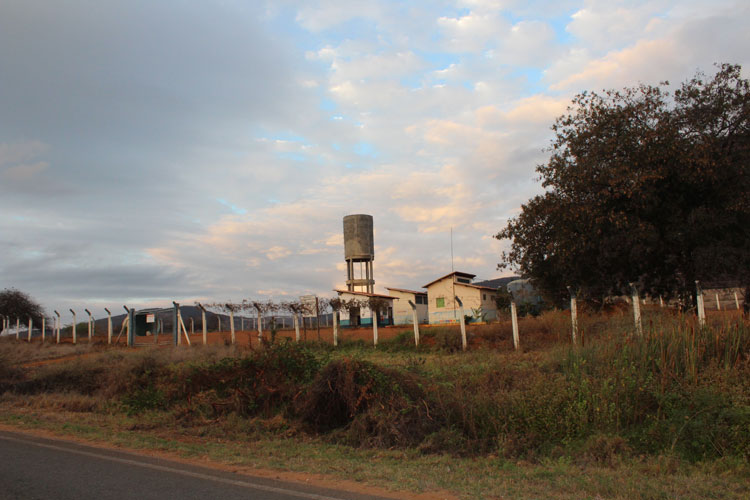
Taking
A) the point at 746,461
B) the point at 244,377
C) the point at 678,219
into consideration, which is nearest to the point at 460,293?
the point at 678,219

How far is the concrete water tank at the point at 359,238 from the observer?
4362 centimetres

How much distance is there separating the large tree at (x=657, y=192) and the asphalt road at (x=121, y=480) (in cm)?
1417

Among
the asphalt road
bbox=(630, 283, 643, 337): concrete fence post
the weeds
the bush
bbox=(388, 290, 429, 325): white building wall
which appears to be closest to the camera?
the asphalt road

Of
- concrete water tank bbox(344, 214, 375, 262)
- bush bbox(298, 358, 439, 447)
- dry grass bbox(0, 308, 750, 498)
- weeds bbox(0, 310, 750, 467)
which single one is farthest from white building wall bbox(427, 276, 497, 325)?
bush bbox(298, 358, 439, 447)

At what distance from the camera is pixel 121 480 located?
611cm

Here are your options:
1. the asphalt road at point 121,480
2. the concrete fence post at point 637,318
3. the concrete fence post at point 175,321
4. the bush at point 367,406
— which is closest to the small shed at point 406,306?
the concrete fence post at point 175,321

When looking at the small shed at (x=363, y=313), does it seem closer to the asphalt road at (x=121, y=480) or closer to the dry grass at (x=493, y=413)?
the dry grass at (x=493, y=413)

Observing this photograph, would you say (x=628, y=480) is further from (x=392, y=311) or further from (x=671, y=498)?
(x=392, y=311)

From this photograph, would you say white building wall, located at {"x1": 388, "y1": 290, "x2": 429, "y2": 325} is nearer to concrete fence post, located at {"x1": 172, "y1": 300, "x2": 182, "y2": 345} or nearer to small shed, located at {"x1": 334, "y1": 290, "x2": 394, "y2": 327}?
small shed, located at {"x1": 334, "y1": 290, "x2": 394, "y2": 327}

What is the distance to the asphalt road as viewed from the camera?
5508 millimetres

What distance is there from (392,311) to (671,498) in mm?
39493

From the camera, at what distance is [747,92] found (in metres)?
17.5

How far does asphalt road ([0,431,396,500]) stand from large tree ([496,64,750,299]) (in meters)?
14.2

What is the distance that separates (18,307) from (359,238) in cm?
3221
